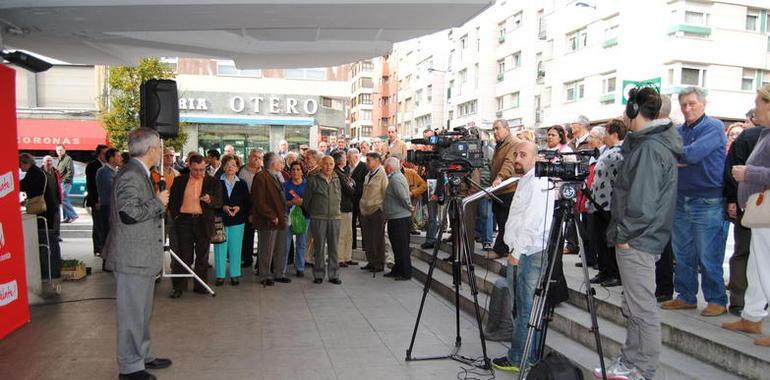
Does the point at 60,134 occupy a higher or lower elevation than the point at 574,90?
lower

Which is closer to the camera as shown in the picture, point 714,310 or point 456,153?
point 714,310

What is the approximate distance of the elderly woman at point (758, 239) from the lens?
3893mm

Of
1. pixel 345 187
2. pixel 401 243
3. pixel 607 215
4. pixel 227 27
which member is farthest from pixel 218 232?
pixel 607 215

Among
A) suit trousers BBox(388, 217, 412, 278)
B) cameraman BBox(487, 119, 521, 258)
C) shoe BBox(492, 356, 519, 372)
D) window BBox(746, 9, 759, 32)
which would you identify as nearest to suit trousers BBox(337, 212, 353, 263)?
suit trousers BBox(388, 217, 412, 278)

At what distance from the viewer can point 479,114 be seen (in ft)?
137

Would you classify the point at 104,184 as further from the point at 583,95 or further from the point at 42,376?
the point at 583,95

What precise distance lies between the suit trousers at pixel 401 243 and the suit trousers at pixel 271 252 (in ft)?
5.30

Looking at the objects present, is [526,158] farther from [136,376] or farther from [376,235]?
[376,235]

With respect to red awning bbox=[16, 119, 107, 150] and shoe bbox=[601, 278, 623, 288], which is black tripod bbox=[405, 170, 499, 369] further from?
red awning bbox=[16, 119, 107, 150]

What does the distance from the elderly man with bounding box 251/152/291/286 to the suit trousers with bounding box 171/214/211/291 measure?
77 centimetres

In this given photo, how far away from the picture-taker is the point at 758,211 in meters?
3.89

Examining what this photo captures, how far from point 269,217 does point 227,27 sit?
265 centimetres

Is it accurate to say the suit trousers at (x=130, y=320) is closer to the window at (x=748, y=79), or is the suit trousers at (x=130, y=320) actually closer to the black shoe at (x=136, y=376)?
the black shoe at (x=136, y=376)

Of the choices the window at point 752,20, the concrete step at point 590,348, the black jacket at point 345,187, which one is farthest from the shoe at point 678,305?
the window at point 752,20
